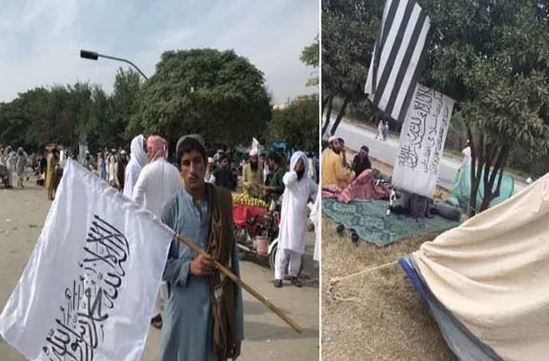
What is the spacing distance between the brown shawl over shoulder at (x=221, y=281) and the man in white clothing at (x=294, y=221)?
430 centimetres

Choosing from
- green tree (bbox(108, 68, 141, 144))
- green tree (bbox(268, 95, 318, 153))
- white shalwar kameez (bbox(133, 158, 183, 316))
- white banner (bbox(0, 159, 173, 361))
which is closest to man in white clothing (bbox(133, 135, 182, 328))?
white shalwar kameez (bbox(133, 158, 183, 316))

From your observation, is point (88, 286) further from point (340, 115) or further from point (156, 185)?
point (156, 185)

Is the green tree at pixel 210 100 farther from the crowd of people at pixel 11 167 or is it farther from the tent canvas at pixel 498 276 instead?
the tent canvas at pixel 498 276

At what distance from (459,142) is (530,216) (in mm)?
727

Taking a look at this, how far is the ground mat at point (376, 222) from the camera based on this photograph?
380 cm

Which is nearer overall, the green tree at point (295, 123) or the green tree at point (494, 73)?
the green tree at point (494, 73)

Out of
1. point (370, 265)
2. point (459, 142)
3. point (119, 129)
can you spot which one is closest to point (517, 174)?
point (459, 142)

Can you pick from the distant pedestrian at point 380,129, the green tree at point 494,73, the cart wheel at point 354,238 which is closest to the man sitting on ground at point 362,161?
the distant pedestrian at point 380,129

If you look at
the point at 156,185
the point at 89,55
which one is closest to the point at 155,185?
the point at 156,185

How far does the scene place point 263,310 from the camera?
20.0 feet

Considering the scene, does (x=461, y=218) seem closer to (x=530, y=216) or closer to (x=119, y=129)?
(x=530, y=216)

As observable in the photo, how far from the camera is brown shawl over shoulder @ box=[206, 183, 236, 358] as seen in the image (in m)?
2.84

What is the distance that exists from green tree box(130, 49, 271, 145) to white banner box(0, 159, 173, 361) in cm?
3021

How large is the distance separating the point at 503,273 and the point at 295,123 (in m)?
40.3
